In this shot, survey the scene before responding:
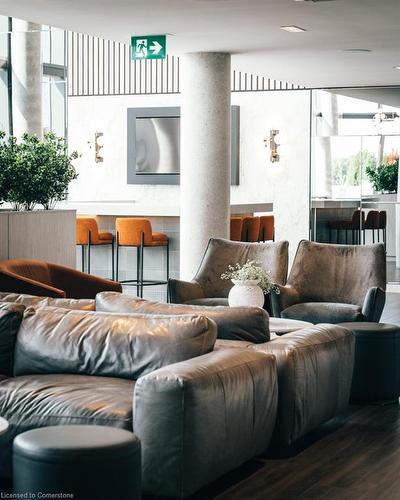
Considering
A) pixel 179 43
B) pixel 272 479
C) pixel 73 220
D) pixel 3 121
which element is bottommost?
pixel 272 479

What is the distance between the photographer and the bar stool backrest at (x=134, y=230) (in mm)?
11352

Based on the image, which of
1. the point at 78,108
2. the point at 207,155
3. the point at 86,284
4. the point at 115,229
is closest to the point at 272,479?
the point at 86,284

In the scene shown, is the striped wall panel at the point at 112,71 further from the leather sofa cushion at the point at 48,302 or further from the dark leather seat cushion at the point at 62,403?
Result: the dark leather seat cushion at the point at 62,403

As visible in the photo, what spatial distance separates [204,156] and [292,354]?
5.55 m

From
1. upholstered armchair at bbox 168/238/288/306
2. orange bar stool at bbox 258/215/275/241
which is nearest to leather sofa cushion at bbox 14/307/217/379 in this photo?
upholstered armchair at bbox 168/238/288/306

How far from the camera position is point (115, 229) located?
1214cm

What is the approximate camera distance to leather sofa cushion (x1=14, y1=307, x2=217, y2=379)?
474 centimetres

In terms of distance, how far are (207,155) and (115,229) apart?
2159 millimetres

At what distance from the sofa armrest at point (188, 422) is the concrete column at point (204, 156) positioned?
233 inches

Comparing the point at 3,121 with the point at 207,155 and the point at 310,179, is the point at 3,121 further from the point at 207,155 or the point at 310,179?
the point at 310,179

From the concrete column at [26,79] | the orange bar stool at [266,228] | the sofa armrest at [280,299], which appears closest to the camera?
the sofa armrest at [280,299]

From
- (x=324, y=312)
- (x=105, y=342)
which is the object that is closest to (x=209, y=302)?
(x=324, y=312)

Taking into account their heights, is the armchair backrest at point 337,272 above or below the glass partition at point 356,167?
below

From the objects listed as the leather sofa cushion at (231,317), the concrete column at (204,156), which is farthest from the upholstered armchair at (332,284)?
the leather sofa cushion at (231,317)
